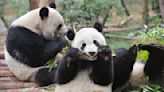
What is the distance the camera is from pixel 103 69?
3.90 metres

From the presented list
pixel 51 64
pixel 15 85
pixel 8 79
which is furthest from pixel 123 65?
pixel 8 79

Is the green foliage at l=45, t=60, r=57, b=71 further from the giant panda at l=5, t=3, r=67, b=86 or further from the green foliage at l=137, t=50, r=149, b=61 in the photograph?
the green foliage at l=137, t=50, r=149, b=61

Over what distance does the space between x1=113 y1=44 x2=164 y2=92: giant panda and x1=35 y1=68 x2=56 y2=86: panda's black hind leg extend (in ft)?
3.45

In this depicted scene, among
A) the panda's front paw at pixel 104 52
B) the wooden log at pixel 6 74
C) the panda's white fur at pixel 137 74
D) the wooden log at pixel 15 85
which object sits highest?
the panda's front paw at pixel 104 52

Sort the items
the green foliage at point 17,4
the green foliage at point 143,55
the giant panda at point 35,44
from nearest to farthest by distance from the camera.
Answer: the green foliage at point 143,55 → the giant panda at point 35,44 → the green foliage at point 17,4

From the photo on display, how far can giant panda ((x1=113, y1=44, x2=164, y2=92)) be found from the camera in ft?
13.9

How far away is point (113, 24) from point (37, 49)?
9.97m

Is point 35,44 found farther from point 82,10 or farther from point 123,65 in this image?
point 82,10

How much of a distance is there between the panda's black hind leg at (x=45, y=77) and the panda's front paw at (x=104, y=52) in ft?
4.53

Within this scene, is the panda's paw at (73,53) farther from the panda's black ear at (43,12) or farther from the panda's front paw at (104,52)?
the panda's black ear at (43,12)

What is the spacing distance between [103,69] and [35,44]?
158 cm

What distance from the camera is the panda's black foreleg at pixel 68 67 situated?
3.81 meters

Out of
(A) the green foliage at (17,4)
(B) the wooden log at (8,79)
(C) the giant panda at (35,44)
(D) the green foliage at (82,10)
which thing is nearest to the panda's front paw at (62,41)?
(C) the giant panda at (35,44)

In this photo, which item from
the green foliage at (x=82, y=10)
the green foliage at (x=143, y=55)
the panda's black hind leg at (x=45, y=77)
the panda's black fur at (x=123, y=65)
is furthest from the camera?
the green foliage at (x=82, y=10)
